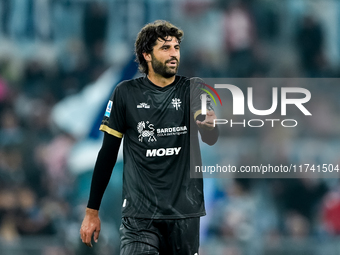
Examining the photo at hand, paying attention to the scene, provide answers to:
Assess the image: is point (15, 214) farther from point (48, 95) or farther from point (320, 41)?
point (320, 41)

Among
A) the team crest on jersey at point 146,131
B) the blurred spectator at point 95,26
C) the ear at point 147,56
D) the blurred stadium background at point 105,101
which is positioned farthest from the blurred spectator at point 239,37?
the team crest on jersey at point 146,131

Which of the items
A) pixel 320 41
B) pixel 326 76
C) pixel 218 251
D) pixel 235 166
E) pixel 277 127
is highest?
pixel 320 41

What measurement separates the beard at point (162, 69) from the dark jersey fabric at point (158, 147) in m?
0.10

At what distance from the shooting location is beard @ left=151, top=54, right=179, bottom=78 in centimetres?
411

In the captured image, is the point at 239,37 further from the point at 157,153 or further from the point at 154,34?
the point at 157,153

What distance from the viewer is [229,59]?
11.2 meters

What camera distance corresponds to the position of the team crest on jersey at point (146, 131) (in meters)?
4.04

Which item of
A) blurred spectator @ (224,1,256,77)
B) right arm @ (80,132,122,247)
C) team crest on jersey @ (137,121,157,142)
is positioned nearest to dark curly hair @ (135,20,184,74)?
team crest on jersey @ (137,121,157,142)

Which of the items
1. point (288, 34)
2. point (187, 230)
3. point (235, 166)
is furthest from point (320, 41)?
point (187, 230)

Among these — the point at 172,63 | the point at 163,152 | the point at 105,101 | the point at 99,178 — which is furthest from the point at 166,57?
the point at 105,101

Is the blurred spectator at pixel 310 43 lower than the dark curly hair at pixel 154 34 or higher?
higher

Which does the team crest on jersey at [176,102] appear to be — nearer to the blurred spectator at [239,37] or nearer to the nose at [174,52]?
the nose at [174,52]

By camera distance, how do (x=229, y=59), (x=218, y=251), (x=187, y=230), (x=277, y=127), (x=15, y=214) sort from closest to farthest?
(x=187, y=230) < (x=218, y=251) < (x=15, y=214) < (x=277, y=127) < (x=229, y=59)

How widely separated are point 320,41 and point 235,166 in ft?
10.4
